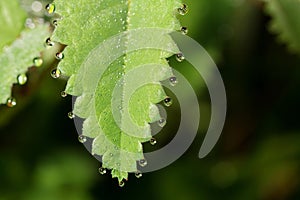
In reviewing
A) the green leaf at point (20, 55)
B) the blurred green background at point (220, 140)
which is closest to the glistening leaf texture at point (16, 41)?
the green leaf at point (20, 55)

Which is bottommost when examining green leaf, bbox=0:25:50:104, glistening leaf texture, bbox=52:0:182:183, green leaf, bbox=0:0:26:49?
glistening leaf texture, bbox=52:0:182:183

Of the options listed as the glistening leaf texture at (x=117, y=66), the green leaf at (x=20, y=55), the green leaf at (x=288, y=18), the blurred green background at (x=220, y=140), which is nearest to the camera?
the glistening leaf texture at (x=117, y=66)

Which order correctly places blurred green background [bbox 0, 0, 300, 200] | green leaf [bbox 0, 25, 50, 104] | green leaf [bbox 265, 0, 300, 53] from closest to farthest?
green leaf [bbox 0, 25, 50, 104] → green leaf [bbox 265, 0, 300, 53] → blurred green background [bbox 0, 0, 300, 200]

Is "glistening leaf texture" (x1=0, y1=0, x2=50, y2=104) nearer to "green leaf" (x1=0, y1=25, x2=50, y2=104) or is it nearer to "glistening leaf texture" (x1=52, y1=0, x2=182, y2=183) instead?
"green leaf" (x1=0, y1=25, x2=50, y2=104)

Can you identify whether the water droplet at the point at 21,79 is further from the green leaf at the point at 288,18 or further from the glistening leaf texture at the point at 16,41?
the green leaf at the point at 288,18

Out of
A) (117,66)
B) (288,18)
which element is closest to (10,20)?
(117,66)

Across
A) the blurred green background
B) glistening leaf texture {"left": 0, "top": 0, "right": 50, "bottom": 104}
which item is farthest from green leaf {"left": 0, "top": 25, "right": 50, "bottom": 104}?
the blurred green background

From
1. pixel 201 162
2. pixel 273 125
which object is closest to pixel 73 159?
pixel 201 162
